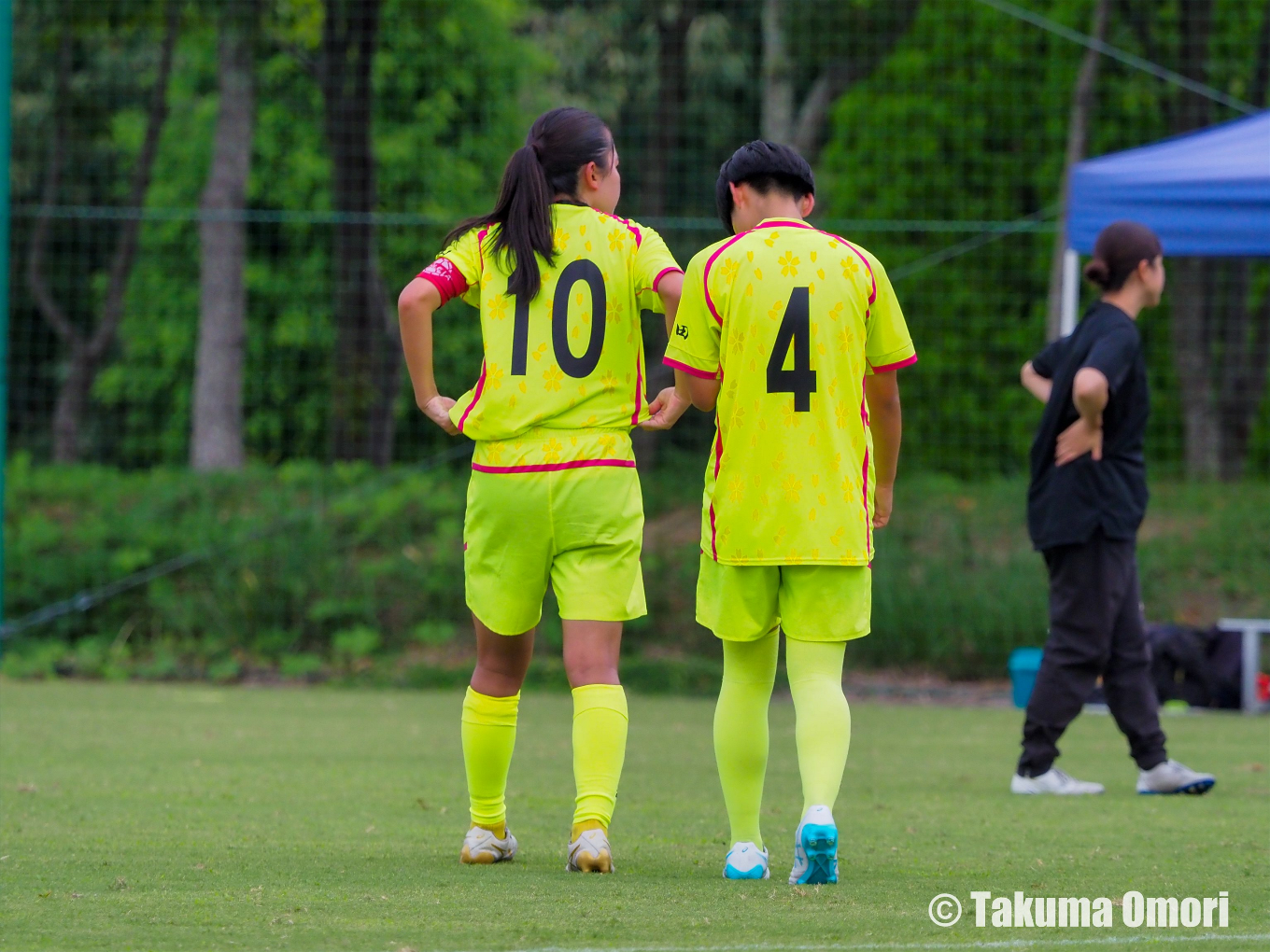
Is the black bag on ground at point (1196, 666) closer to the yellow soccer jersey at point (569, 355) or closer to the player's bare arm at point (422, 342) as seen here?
the yellow soccer jersey at point (569, 355)

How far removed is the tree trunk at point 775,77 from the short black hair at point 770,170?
9.28 m

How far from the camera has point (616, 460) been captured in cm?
373

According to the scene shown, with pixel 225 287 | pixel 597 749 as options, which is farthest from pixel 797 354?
pixel 225 287

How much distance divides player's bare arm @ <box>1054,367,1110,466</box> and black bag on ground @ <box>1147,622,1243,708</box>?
130 inches

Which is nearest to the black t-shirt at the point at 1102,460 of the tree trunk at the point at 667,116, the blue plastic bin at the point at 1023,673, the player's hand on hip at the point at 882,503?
the player's hand on hip at the point at 882,503

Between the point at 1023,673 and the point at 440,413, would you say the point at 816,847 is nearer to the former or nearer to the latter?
the point at 440,413

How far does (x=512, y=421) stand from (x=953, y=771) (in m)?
2.96

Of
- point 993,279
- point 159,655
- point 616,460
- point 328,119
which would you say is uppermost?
point 328,119

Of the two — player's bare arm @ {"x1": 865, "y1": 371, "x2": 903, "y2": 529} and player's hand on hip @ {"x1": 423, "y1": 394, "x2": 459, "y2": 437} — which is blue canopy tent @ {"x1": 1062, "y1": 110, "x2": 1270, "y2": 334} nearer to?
player's bare arm @ {"x1": 865, "y1": 371, "x2": 903, "y2": 529}

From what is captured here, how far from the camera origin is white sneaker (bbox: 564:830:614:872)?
357cm

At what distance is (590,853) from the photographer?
11.7 ft

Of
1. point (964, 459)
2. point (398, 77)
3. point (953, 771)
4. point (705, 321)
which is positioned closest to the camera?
point (705, 321)

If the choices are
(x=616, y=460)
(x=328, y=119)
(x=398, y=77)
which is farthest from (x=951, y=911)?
(x=398, y=77)

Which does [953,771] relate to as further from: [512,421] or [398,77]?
[398,77]
